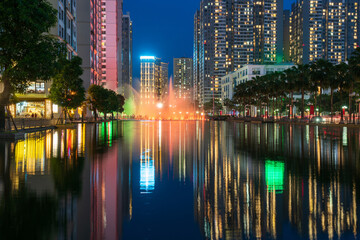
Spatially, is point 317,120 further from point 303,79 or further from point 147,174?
point 147,174

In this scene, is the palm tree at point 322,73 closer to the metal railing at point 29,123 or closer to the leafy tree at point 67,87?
the leafy tree at point 67,87

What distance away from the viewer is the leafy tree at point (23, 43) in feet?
89.4

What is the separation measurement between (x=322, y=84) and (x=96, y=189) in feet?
265

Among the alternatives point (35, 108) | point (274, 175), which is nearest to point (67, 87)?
point (35, 108)

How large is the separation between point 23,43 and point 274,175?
2441 centimetres

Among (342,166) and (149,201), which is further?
(342,166)

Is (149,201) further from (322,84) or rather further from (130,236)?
(322,84)

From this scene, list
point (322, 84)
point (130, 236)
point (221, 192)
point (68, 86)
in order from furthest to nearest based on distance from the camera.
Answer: point (322, 84)
point (68, 86)
point (221, 192)
point (130, 236)

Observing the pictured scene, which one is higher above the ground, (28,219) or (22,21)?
(22,21)

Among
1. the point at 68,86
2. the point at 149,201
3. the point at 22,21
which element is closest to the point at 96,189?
the point at 149,201

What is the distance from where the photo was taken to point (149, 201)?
902 cm

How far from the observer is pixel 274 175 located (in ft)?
41.0

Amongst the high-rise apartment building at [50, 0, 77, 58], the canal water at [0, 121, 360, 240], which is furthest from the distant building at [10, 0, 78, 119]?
the canal water at [0, 121, 360, 240]

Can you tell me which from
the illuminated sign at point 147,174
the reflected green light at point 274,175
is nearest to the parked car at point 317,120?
the reflected green light at point 274,175
